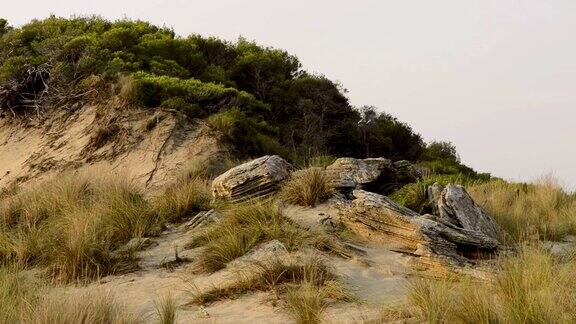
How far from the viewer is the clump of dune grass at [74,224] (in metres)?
7.09

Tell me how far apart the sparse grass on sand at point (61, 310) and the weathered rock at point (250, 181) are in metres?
4.59

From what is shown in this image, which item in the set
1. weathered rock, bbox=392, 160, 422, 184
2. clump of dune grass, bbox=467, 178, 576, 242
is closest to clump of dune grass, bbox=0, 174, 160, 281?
weathered rock, bbox=392, 160, 422, 184

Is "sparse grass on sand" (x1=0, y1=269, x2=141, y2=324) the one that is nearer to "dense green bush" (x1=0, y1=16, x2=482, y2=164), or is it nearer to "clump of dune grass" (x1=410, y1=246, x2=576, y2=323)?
"clump of dune grass" (x1=410, y1=246, x2=576, y2=323)

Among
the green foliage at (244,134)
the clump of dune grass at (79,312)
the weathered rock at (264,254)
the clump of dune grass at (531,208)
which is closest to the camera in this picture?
the clump of dune grass at (79,312)

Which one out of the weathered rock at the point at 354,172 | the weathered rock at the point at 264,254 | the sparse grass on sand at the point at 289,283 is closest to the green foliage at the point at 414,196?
the weathered rock at the point at 354,172

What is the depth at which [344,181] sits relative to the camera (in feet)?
33.5

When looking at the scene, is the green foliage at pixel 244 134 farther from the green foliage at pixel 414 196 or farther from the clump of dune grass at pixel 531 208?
the clump of dune grass at pixel 531 208

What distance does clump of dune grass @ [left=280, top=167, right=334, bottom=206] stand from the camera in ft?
31.3

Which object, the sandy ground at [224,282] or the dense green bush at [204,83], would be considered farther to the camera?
the dense green bush at [204,83]

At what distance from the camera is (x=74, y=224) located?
7.62m

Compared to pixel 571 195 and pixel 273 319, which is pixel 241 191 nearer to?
pixel 273 319

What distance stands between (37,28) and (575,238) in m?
17.1

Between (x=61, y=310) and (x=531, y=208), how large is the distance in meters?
9.02

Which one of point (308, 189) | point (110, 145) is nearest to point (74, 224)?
point (308, 189)
